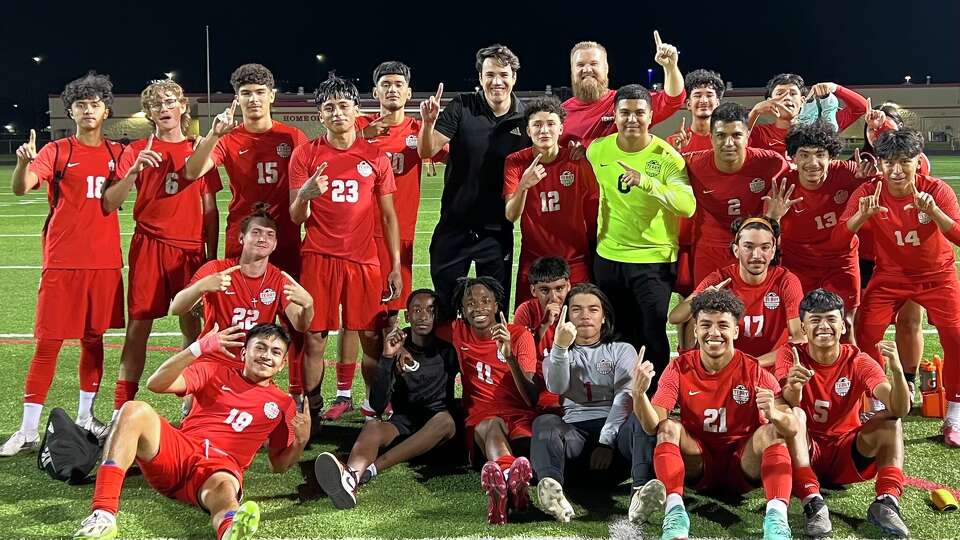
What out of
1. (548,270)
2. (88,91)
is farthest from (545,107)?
(88,91)

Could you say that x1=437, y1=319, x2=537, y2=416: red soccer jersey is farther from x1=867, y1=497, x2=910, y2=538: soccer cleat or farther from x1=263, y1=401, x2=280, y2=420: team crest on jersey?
x1=867, y1=497, x2=910, y2=538: soccer cleat

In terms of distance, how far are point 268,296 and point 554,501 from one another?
204cm

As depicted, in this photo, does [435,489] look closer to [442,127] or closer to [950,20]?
[442,127]

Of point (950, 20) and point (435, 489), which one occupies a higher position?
point (950, 20)

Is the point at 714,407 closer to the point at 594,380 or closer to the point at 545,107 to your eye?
the point at 594,380

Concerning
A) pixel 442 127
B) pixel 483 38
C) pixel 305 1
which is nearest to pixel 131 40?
pixel 305 1

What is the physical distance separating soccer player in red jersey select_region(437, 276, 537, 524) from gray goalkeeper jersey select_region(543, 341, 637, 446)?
7.3 inches

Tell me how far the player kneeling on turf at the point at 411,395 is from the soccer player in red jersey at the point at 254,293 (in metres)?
0.56

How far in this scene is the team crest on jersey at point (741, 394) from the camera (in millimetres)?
4438

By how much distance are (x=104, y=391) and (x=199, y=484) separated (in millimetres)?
2745

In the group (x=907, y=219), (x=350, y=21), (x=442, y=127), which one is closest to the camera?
(x=907, y=219)

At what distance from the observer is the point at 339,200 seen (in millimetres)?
5648

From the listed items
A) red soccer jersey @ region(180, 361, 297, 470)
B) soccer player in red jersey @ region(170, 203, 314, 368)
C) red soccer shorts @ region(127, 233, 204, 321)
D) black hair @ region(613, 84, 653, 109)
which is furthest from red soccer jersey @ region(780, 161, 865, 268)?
red soccer shorts @ region(127, 233, 204, 321)

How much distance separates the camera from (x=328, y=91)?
5.65 metres
